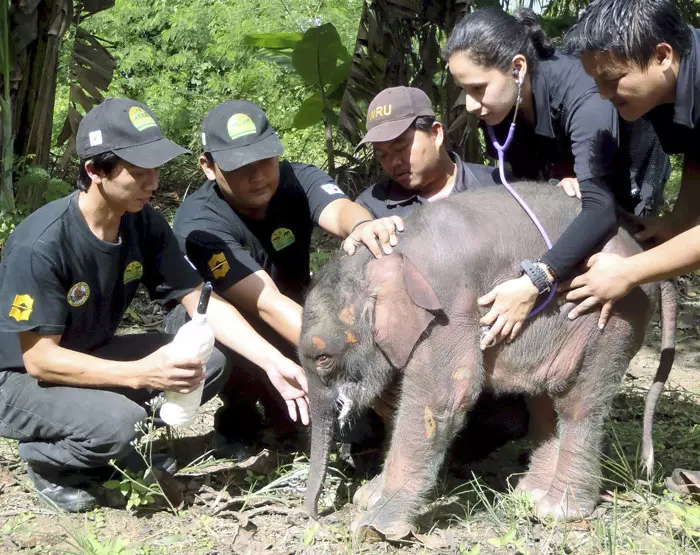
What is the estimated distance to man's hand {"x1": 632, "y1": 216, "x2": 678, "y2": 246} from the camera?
4324mm

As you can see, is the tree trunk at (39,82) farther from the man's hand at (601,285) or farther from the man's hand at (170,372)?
the man's hand at (601,285)

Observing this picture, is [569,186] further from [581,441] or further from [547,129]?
[581,441]

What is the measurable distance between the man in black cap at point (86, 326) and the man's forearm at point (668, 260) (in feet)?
5.41

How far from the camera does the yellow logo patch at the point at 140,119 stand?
13.3ft

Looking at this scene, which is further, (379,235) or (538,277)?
(379,235)

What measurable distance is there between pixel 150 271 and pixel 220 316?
440 millimetres

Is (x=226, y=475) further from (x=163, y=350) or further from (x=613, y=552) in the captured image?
(x=613, y=552)

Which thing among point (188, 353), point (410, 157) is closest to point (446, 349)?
point (188, 353)

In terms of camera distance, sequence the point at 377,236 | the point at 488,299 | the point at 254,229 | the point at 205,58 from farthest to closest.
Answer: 1. the point at 205,58
2. the point at 254,229
3. the point at 377,236
4. the point at 488,299

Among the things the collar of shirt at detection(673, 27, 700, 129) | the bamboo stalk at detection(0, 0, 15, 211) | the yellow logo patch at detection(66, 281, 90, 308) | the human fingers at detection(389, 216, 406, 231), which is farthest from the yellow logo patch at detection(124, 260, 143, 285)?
the bamboo stalk at detection(0, 0, 15, 211)

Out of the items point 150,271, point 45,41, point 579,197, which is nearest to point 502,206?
point 579,197

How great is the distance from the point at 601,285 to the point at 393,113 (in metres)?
1.53

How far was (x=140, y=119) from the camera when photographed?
13.5ft

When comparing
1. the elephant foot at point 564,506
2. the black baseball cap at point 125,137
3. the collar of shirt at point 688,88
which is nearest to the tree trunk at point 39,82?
the black baseball cap at point 125,137
